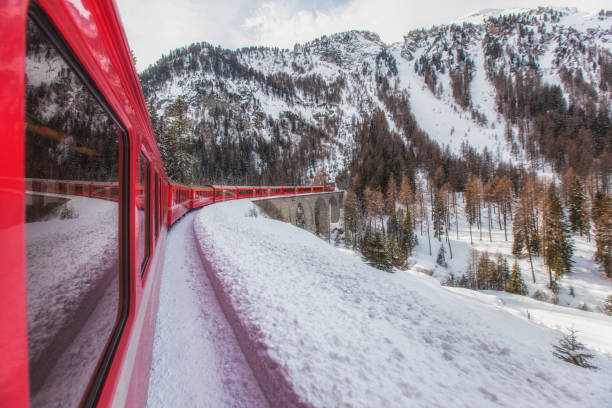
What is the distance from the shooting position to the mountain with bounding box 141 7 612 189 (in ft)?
241

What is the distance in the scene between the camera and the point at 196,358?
2.66 m

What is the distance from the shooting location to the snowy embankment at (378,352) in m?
2.09

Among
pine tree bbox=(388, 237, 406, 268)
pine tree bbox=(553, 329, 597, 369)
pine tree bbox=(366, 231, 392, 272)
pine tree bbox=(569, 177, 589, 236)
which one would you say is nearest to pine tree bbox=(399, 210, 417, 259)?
pine tree bbox=(388, 237, 406, 268)

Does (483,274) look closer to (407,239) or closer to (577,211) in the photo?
(407,239)

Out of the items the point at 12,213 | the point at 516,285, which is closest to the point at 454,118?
the point at 516,285

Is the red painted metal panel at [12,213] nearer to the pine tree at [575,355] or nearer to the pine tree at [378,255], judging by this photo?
the pine tree at [575,355]

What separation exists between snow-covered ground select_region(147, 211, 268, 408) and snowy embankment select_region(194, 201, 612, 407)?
0.15 m

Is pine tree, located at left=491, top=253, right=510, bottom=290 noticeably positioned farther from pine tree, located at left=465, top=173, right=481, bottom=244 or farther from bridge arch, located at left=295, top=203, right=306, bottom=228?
bridge arch, located at left=295, top=203, right=306, bottom=228

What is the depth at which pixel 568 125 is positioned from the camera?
7594 centimetres

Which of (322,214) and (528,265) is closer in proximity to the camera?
(528,265)

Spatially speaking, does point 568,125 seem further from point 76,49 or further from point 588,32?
point 76,49

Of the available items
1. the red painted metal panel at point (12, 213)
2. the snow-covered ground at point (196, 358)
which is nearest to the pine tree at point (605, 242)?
the snow-covered ground at point (196, 358)

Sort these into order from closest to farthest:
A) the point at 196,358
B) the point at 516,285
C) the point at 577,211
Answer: the point at 196,358, the point at 516,285, the point at 577,211

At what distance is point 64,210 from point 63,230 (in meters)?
0.07
